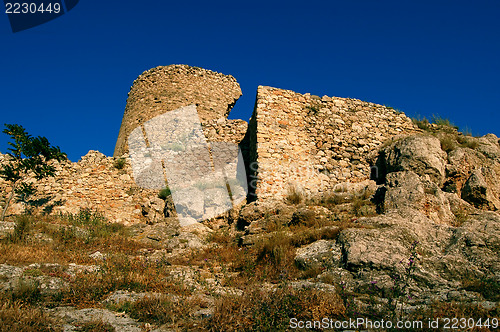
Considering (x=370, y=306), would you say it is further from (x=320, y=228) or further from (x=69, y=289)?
(x=69, y=289)

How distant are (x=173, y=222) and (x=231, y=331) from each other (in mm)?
6081

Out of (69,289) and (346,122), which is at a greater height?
(346,122)

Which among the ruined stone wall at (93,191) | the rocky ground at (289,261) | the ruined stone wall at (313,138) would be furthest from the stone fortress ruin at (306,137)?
the ruined stone wall at (93,191)

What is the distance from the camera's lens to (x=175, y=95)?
14.4 metres

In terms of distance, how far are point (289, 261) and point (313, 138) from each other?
5376 millimetres

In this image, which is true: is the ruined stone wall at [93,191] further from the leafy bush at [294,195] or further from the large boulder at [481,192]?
the large boulder at [481,192]

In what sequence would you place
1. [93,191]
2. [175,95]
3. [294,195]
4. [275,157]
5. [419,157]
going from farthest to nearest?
[175,95] → [93,191] → [275,157] → [294,195] → [419,157]

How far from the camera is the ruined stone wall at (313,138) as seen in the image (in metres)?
9.49

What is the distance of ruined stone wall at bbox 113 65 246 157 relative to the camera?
557 inches

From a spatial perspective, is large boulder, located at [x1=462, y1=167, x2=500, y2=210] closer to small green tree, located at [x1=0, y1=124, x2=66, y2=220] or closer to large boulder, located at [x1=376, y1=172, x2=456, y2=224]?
large boulder, located at [x1=376, y1=172, x2=456, y2=224]

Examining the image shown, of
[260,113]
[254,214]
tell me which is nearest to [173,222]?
[254,214]

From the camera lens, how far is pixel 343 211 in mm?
8219

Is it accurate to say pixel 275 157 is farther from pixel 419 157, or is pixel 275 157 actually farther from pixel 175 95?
pixel 175 95

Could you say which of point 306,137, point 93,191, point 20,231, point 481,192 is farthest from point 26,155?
point 481,192
